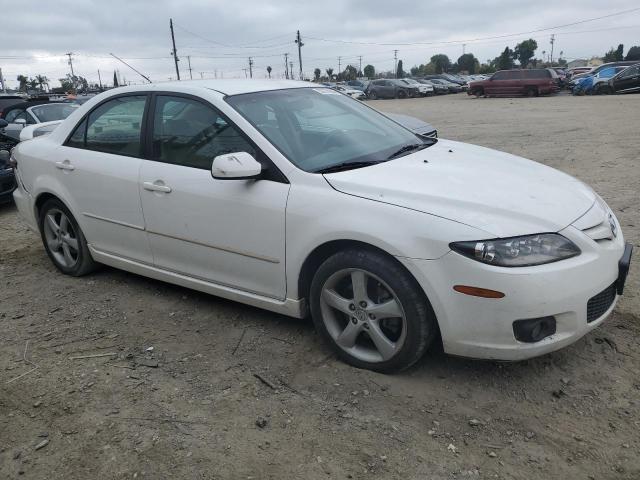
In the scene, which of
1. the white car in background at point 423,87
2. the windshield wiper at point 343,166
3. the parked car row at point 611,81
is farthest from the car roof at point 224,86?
the white car in background at point 423,87

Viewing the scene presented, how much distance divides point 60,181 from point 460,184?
319cm

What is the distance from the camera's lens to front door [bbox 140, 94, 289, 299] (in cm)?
331

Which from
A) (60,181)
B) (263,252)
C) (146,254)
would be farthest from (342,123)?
(60,181)

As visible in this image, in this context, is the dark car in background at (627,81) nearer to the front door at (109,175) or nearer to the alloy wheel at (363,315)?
the front door at (109,175)

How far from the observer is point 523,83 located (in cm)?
3150

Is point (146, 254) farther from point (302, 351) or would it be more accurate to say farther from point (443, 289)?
point (443, 289)

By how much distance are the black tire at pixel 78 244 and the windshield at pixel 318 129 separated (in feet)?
6.27

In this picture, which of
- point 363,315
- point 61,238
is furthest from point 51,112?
point 363,315

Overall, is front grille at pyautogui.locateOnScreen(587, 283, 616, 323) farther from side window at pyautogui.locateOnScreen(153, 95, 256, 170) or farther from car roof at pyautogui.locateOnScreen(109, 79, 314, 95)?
car roof at pyautogui.locateOnScreen(109, 79, 314, 95)

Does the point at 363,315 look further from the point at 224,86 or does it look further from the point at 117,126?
the point at 117,126

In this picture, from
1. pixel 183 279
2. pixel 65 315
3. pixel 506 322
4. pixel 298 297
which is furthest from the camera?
pixel 65 315

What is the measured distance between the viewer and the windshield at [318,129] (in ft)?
11.2

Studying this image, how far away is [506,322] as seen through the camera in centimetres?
268

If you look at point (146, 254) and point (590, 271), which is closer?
point (590, 271)
